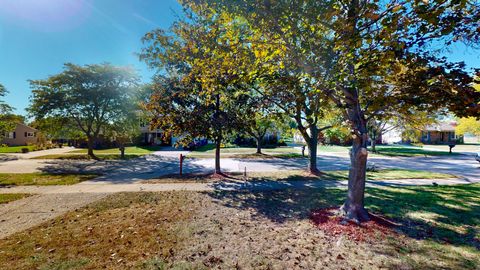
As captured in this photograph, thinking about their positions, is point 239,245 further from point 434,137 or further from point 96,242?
point 434,137

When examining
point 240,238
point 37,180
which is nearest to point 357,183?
point 240,238

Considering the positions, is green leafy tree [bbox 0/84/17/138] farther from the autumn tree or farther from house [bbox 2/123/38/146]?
the autumn tree

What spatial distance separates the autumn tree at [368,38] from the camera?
3738 millimetres

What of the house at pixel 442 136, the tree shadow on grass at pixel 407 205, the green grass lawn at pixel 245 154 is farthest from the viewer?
the house at pixel 442 136

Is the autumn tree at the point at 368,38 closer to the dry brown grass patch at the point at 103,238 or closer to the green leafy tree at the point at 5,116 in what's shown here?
the dry brown grass patch at the point at 103,238

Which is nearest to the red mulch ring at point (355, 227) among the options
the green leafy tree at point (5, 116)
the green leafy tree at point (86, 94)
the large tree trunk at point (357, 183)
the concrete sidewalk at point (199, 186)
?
the large tree trunk at point (357, 183)

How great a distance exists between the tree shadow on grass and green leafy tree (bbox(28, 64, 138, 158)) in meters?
18.1

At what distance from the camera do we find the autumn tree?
3.74 meters

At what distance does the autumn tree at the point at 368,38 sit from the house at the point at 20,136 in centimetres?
5294

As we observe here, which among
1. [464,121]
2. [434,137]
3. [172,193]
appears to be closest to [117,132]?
[172,193]

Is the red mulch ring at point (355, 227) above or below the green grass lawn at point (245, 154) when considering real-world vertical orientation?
below

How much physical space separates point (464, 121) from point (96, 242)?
38.9 meters

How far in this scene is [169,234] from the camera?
485cm

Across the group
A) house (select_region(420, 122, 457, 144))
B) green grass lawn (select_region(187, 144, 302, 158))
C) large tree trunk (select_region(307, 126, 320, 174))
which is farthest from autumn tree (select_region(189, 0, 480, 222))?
house (select_region(420, 122, 457, 144))
